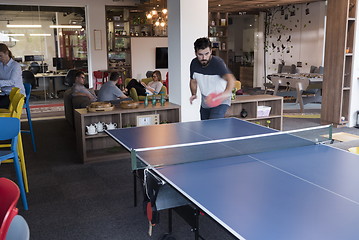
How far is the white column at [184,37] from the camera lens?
5738 millimetres

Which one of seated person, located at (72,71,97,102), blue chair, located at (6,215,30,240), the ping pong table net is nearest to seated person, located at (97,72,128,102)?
seated person, located at (72,71,97,102)

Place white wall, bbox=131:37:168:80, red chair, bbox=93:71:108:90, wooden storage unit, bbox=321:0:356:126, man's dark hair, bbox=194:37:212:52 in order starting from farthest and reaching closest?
white wall, bbox=131:37:168:80
red chair, bbox=93:71:108:90
wooden storage unit, bbox=321:0:356:126
man's dark hair, bbox=194:37:212:52

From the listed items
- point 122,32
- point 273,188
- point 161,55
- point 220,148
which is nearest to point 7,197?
point 273,188

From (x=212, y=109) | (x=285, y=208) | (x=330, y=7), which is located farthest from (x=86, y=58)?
(x=285, y=208)

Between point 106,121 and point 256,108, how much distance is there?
105 inches

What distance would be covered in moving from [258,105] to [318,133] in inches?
160

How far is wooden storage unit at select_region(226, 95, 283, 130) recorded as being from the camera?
675 centimetres

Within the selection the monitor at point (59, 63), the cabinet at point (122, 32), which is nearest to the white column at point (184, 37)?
the monitor at point (59, 63)

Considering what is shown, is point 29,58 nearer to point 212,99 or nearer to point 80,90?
point 80,90

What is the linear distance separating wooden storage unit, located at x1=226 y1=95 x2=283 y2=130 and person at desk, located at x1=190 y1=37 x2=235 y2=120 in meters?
2.18

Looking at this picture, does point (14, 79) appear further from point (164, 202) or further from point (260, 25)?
point (260, 25)

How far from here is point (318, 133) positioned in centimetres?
320

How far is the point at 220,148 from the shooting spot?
293 centimetres

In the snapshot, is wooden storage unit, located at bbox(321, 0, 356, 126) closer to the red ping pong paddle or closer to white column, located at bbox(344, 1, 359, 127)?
white column, located at bbox(344, 1, 359, 127)
